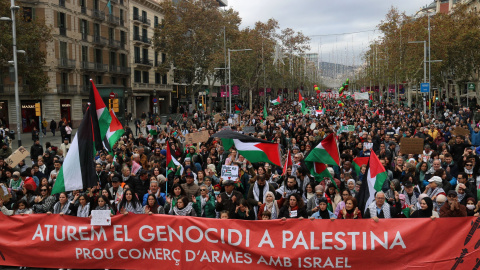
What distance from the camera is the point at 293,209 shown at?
297 inches

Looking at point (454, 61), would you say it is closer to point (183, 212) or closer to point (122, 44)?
point (122, 44)

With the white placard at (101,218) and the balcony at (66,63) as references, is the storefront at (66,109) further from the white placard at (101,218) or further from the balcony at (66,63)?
the white placard at (101,218)

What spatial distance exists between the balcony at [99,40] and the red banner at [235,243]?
139ft

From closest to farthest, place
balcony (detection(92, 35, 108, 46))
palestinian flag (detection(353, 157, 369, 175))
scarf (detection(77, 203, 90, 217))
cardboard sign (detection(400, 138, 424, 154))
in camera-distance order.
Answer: scarf (detection(77, 203, 90, 217))
palestinian flag (detection(353, 157, 369, 175))
cardboard sign (detection(400, 138, 424, 154))
balcony (detection(92, 35, 108, 46))

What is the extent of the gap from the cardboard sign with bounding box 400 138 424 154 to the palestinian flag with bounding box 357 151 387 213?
5.30m

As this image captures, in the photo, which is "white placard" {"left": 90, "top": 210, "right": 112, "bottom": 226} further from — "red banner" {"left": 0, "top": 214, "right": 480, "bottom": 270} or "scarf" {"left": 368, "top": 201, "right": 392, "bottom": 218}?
"scarf" {"left": 368, "top": 201, "right": 392, "bottom": 218}

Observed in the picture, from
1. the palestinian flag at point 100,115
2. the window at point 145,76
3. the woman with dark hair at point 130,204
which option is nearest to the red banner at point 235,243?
the woman with dark hair at point 130,204

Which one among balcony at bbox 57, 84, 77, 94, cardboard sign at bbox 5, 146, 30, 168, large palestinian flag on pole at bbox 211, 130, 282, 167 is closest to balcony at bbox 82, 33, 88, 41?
balcony at bbox 57, 84, 77, 94

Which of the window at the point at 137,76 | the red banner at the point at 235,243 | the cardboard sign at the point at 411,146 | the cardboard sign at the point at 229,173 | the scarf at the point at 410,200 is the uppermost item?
the window at the point at 137,76

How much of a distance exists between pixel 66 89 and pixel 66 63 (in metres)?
2.29

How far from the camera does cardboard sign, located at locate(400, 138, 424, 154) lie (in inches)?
527

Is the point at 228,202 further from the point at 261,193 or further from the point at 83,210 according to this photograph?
the point at 83,210

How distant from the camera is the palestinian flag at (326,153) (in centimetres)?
973

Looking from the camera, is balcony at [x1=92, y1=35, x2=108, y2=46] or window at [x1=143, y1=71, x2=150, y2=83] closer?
balcony at [x1=92, y1=35, x2=108, y2=46]
